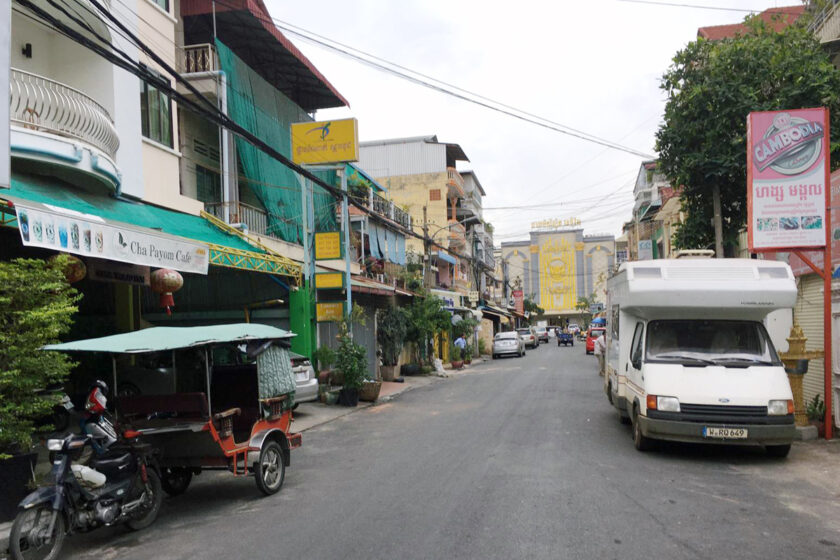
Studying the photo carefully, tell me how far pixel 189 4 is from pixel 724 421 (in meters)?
17.6

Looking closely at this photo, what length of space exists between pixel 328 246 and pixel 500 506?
11447mm

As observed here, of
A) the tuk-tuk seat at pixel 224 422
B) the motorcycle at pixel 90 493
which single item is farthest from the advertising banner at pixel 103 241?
the tuk-tuk seat at pixel 224 422

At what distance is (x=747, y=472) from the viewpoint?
8.00m

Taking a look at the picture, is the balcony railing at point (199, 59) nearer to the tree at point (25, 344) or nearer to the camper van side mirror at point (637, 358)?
the tree at point (25, 344)

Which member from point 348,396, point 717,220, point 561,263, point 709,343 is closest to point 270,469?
point 709,343

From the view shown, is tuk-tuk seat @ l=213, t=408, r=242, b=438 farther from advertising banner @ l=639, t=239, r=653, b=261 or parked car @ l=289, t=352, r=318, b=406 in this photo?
advertising banner @ l=639, t=239, r=653, b=261

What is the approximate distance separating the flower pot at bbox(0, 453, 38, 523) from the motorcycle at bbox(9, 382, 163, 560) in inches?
45.9

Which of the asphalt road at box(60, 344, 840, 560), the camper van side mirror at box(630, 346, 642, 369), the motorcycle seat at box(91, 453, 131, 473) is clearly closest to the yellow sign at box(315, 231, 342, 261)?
the asphalt road at box(60, 344, 840, 560)

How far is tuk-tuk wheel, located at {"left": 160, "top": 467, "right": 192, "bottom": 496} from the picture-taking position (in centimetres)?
744

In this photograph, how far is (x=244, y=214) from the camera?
18.3 m

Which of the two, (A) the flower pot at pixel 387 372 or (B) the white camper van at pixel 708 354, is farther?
(A) the flower pot at pixel 387 372

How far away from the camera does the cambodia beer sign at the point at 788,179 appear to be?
1005cm

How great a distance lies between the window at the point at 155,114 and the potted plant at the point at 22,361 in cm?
906

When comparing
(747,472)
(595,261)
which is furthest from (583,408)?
(595,261)
